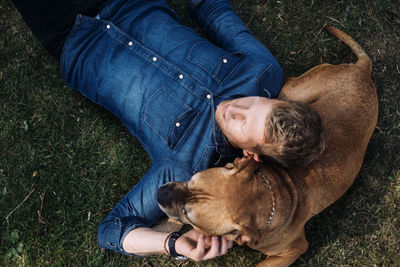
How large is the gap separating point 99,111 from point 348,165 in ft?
10.3

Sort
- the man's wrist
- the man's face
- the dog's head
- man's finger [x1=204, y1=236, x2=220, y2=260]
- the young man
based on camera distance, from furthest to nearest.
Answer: the young man
the man's wrist
man's finger [x1=204, y1=236, x2=220, y2=260]
the man's face
the dog's head

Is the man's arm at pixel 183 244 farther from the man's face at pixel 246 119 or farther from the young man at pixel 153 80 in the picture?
the man's face at pixel 246 119

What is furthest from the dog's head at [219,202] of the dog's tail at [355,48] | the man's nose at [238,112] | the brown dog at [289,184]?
the dog's tail at [355,48]

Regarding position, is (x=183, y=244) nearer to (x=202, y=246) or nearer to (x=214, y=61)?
(x=202, y=246)

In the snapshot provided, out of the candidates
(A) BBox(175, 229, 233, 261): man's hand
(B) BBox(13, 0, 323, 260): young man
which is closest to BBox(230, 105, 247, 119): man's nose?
(B) BBox(13, 0, 323, 260): young man

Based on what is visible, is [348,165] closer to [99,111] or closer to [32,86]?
[99,111]

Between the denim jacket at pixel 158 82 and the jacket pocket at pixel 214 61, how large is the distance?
0.01 m

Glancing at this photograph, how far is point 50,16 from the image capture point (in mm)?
3918

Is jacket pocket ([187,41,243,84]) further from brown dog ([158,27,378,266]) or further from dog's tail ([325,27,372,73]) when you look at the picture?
dog's tail ([325,27,372,73])

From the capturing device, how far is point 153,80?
388cm

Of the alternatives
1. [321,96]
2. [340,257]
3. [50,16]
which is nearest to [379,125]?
[321,96]

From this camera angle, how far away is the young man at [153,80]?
3.76m

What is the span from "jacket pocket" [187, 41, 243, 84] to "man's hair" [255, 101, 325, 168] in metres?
0.98

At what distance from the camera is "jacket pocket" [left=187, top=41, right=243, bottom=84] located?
391cm
